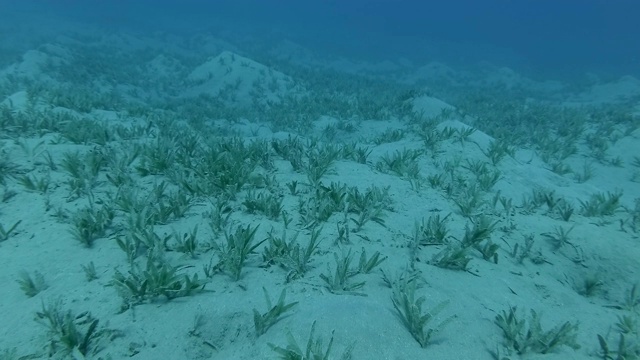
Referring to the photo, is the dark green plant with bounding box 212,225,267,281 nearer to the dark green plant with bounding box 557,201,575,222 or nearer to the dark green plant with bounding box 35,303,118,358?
the dark green plant with bounding box 35,303,118,358

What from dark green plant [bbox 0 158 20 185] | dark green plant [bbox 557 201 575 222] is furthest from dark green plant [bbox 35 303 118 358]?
dark green plant [bbox 557 201 575 222]

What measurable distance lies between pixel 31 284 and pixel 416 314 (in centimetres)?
361

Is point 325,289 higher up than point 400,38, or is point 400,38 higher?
point 400,38

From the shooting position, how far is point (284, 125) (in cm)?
1313

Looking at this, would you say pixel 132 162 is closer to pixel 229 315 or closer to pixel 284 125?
pixel 229 315

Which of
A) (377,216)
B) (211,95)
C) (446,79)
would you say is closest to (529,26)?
(446,79)

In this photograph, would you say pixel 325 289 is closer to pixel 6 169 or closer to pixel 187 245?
pixel 187 245

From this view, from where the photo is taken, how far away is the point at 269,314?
300 centimetres

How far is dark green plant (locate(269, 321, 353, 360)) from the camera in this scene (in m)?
2.58

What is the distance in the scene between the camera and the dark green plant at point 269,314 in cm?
294

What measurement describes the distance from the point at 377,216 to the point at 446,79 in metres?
31.6

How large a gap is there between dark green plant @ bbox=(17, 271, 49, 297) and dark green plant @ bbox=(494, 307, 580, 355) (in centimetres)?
438

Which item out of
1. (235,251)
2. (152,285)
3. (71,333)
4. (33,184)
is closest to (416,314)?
(235,251)

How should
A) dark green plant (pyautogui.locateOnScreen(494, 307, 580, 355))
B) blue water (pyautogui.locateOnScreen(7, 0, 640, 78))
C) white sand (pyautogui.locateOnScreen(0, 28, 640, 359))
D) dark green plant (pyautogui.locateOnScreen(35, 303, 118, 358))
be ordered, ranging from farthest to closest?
1. blue water (pyautogui.locateOnScreen(7, 0, 640, 78))
2. dark green plant (pyautogui.locateOnScreen(494, 307, 580, 355))
3. white sand (pyautogui.locateOnScreen(0, 28, 640, 359))
4. dark green plant (pyautogui.locateOnScreen(35, 303, 118, 358))
